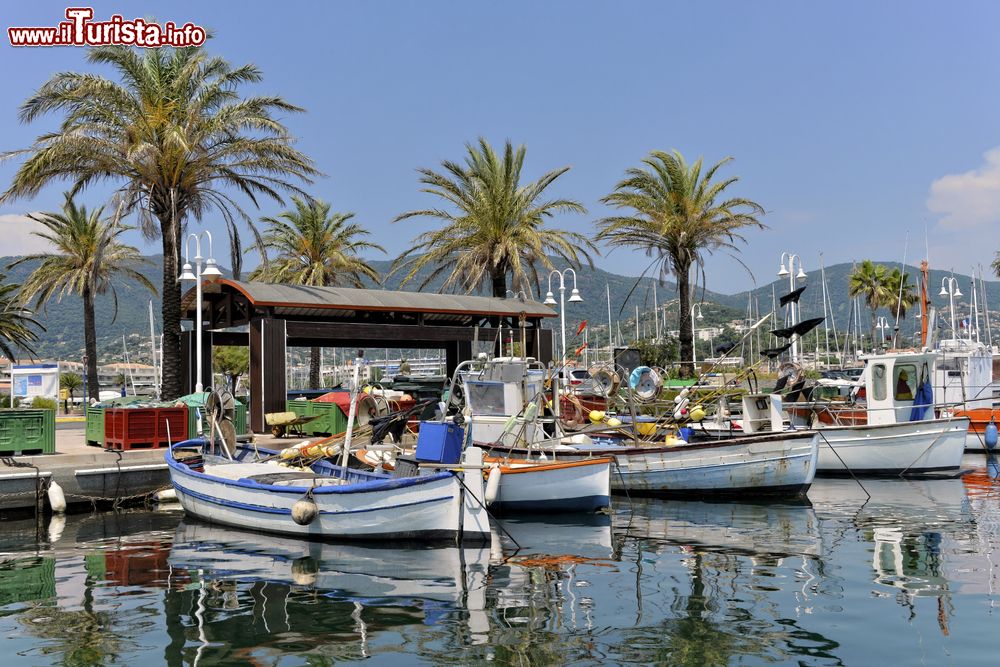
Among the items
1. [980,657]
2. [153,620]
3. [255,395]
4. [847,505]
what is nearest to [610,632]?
[980,657]

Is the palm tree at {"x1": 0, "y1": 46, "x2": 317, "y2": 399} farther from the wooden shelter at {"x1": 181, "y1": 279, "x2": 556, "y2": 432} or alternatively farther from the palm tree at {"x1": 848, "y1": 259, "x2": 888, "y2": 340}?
the palm tree at {"x1": 848, "y1": 259, "x2": 888, "y2": 340}

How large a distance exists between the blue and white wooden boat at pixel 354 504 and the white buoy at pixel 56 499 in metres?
3.51

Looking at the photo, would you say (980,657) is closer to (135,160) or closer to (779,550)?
(779,550)

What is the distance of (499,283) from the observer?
1268 inches

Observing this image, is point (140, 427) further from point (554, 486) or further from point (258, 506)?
point (554, 486)

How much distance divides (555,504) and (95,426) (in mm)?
12350

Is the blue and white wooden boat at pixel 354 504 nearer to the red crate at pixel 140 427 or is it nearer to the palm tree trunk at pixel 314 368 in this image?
the red crate at pixel 140 427

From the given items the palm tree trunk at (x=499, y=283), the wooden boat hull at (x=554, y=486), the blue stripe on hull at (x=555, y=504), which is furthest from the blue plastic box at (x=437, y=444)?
the palm tree trunk at (x=499, y=283)

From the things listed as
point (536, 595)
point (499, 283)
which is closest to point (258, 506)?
point (536, 595)

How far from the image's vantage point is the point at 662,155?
32156mm

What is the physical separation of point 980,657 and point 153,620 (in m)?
8.68

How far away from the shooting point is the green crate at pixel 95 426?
2098cm

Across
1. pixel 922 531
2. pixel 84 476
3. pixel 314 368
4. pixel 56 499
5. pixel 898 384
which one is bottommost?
pixel 922 531

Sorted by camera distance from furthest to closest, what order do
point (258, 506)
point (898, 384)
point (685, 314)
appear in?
1. point (685, 314)
2. point (898, 384)
3. point (258, 506)
